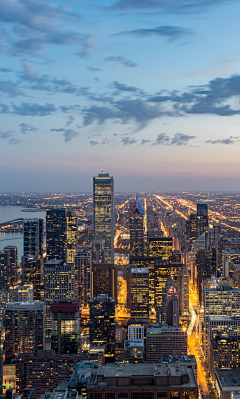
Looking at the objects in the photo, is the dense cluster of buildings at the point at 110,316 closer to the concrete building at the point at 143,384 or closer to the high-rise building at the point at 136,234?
the concrete building at the point at 143,384

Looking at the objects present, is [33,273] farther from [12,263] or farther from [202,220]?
[202,220]

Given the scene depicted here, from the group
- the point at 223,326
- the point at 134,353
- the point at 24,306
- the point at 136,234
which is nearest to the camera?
the point at 134,353

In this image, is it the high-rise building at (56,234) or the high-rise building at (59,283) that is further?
the high-rise building at (56,234)

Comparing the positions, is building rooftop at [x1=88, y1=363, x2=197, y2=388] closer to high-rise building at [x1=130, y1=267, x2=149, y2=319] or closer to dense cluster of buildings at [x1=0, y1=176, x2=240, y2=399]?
dense cluster of buildings at [x1=0, y1=176, x2=240, y2=399]

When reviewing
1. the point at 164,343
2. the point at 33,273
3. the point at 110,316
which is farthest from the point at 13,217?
the point at 164,343

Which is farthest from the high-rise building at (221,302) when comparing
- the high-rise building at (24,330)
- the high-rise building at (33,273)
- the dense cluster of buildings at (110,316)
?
the high-rise building at (33,273)

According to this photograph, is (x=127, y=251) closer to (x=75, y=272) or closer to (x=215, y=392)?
(x=75, y=272)

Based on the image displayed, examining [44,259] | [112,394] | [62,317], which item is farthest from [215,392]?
[44,259]
